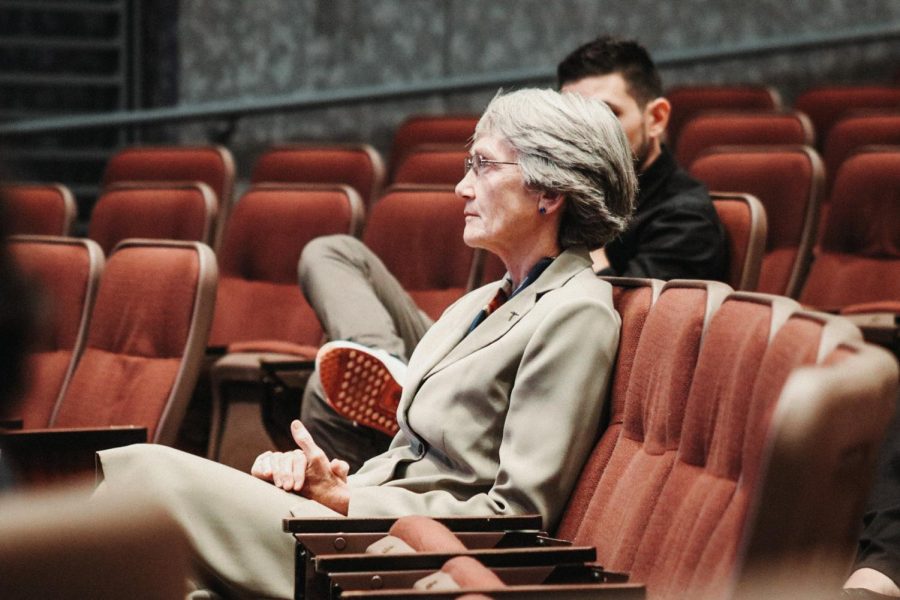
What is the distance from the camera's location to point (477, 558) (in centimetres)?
72

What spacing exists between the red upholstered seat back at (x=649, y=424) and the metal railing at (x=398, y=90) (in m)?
1.79

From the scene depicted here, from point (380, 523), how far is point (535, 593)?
0.59 feet

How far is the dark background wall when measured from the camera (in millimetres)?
2729

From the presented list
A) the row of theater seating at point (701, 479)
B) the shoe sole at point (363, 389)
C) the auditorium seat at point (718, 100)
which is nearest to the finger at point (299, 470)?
the row of theater seating at point (701, 479)

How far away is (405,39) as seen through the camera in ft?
9.07

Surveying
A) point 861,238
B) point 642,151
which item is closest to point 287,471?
point 642,151

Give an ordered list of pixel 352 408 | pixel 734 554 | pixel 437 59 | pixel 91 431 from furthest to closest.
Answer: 1. pixel 437 59
2. pixel 352 408
3. pixel 91 431
4. pixel 734 554

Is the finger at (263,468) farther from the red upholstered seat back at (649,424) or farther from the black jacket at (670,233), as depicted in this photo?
the black jacket at (670,233)

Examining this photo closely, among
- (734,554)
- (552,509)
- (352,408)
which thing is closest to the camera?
(734,554)

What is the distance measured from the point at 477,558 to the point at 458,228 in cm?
94

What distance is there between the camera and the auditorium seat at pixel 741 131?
1.97 m

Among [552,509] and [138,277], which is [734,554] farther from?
[138,277]

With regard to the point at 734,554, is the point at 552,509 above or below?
below

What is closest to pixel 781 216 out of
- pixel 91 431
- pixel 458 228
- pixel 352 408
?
pixel 458 228
